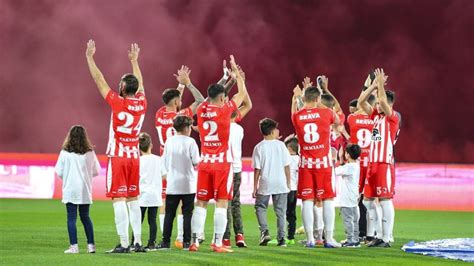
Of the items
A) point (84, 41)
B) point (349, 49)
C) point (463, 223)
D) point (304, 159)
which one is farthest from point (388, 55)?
point (304, 159)

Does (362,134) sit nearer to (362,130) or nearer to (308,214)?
(362,130)

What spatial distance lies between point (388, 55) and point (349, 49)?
4.70 feet

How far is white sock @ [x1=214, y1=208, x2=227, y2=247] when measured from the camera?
1037 centimetres

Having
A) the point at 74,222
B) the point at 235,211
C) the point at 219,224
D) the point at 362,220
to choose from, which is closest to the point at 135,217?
the point at 74,222

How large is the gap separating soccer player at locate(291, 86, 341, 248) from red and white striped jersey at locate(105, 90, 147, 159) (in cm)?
218

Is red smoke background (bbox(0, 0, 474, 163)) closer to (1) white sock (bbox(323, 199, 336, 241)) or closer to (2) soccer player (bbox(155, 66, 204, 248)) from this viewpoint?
(2) soccer player (bbox(155, 66, 204, 248))

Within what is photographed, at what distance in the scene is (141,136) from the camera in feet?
37.9

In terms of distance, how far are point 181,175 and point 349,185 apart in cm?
240

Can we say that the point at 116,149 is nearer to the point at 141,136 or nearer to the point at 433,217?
the point at 141,136

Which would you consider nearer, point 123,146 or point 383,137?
point 123,146

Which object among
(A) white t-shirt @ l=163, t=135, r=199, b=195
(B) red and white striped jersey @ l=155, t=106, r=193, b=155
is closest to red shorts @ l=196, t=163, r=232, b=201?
(A) white t-shirt @ l=163, t=135, r=199, b=195

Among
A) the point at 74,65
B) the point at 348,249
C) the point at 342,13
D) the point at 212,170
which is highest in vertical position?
the point at 342,13

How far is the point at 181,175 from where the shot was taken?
1089cm

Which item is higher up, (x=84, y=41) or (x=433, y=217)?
(x=84, y=41)
